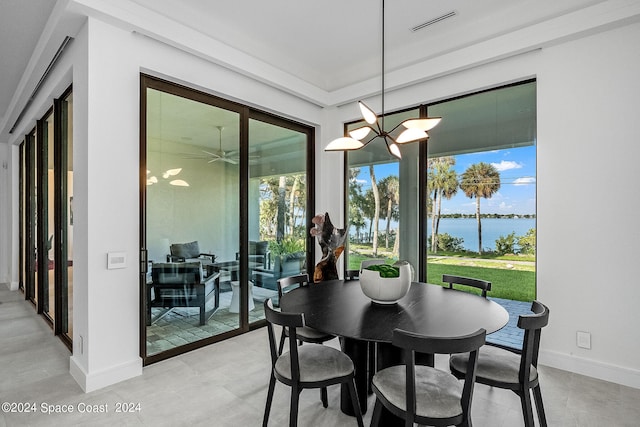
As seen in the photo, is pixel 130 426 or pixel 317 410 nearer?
pixel 130 426

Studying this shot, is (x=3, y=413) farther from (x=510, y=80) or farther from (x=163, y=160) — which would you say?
(x=510, y=80)

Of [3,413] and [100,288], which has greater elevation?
[100,288]

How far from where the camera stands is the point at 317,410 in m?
2.25

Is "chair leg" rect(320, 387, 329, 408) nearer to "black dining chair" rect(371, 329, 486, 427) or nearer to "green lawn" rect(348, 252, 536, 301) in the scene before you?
"black dining chair" rect(371, 329, 486, 427)

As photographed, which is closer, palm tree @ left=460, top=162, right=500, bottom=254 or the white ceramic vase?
the white ceramic vase

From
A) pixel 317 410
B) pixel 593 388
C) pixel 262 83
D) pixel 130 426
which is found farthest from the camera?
pixel 262 83

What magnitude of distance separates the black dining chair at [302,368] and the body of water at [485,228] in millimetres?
2188

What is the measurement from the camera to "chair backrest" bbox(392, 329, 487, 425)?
1.42 m

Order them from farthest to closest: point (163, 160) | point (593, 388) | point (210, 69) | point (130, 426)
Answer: point (210, 69) < point (163, 160) < point (593, 388) < point (130, 426)

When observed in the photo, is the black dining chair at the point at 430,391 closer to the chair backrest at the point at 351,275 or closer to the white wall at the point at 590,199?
the chair backrest at the point at 351,275

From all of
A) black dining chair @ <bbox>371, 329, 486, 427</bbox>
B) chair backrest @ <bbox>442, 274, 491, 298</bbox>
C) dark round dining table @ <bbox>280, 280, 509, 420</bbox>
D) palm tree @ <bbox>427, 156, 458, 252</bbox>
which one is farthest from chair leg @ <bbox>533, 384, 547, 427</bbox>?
palm tree @ <bbox>427, 156, 458, 252</bbox>

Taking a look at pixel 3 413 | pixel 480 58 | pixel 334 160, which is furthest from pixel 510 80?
pixel 3 413

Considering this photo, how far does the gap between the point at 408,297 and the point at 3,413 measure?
9.32ft

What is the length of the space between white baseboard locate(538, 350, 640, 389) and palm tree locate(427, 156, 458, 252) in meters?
1.42
